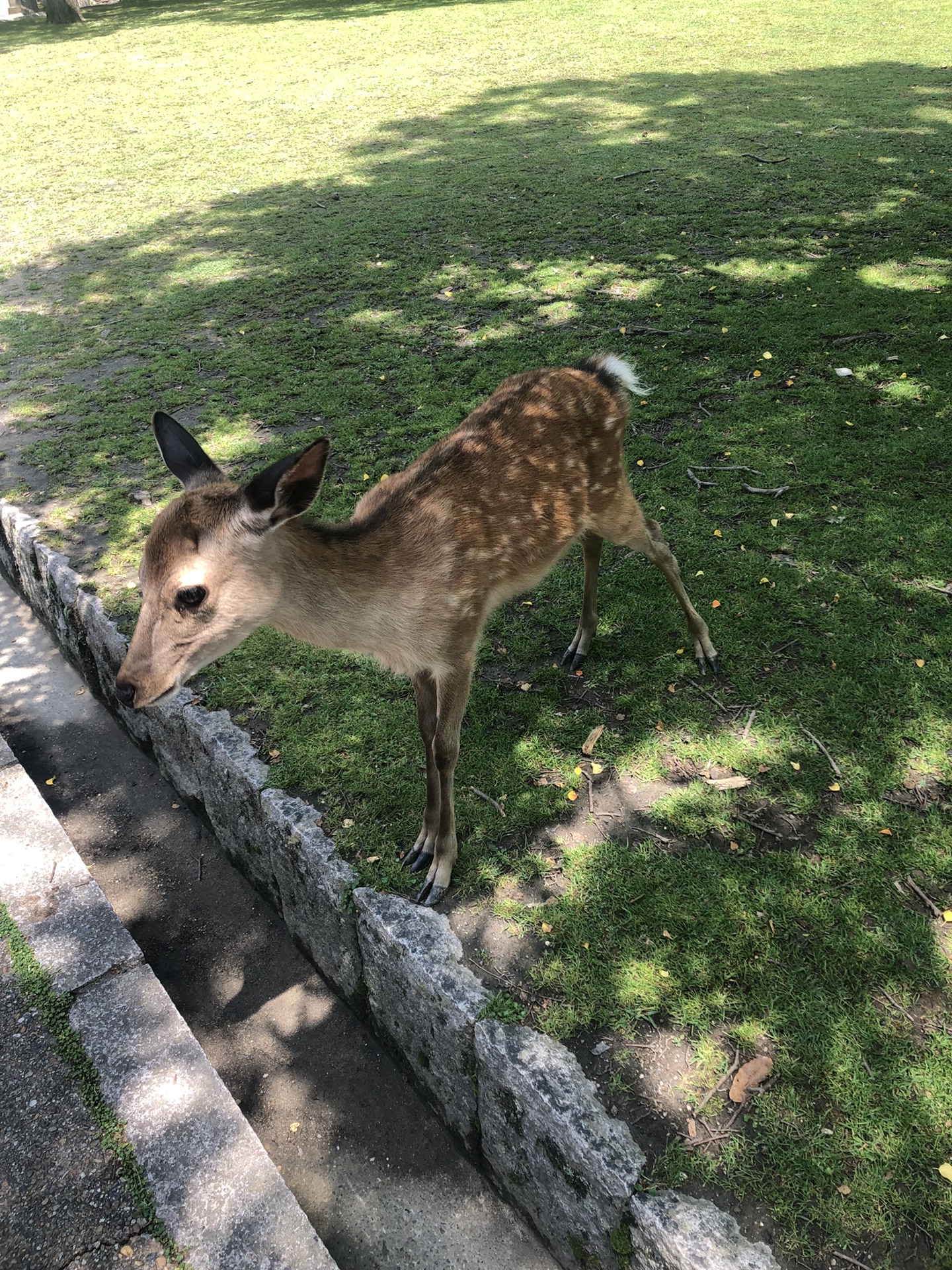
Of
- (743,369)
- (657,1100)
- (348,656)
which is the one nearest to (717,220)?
(743,369)

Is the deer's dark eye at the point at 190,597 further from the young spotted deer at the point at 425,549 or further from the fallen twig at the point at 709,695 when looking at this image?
the fallen twig at the point at 709,695

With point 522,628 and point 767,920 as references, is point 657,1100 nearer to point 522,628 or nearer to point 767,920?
point 767,920

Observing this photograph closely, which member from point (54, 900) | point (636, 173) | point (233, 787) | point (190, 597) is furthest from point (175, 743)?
point (636, 173)

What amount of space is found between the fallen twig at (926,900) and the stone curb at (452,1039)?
4.13ft

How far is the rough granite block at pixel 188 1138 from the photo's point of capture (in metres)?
2.41

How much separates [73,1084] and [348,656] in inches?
85.1

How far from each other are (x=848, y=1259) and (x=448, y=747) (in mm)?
1887

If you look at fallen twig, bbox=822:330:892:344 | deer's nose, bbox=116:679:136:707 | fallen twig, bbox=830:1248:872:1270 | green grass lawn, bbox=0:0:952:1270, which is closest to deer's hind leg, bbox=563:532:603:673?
green grass lawn, bbox=0:0:952:1270

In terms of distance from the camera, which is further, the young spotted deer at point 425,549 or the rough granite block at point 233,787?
the rough granite block at point 233,787

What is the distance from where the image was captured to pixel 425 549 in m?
3.13

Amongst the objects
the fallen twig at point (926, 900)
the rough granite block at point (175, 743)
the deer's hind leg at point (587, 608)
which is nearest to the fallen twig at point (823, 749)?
the fallen twig at point (926, 900)

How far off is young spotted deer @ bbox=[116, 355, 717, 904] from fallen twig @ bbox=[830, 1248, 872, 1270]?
1.54 metres

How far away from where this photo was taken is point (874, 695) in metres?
3.65

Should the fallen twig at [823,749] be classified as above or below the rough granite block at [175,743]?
above
